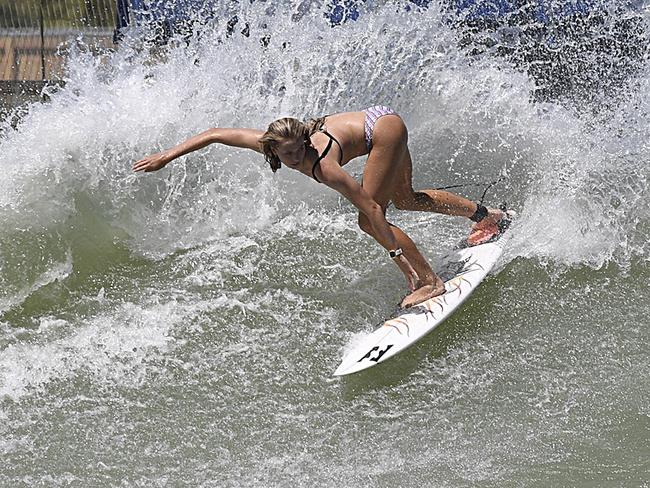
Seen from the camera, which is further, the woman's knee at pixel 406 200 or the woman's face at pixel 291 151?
the woman's knee at pixel 406 200

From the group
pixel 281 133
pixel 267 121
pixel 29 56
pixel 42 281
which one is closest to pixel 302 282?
pixel 281 133

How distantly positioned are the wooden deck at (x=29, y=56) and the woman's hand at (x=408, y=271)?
533 cm

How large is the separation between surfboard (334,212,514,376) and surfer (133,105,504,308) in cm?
11

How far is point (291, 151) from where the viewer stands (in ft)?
13.9

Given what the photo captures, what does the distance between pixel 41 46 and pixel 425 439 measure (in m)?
6.79

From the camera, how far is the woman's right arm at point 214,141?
458cm

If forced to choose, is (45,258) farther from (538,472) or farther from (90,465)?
(538,472)

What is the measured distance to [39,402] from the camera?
4.28m

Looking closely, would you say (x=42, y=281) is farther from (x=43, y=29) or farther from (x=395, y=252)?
(x=43, y=29)

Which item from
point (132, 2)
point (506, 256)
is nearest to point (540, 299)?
point (506, 256)

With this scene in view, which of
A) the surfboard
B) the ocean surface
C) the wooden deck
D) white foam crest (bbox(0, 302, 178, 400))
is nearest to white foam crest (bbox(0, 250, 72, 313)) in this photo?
the ocean surface

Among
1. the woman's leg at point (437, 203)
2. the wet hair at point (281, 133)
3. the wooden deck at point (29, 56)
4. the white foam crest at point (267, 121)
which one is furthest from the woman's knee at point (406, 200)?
the wooden deck at point (29, 56)

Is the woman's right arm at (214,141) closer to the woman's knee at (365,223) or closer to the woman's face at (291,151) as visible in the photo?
the woman's face at (291,151)

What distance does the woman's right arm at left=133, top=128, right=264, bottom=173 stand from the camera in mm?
4578
